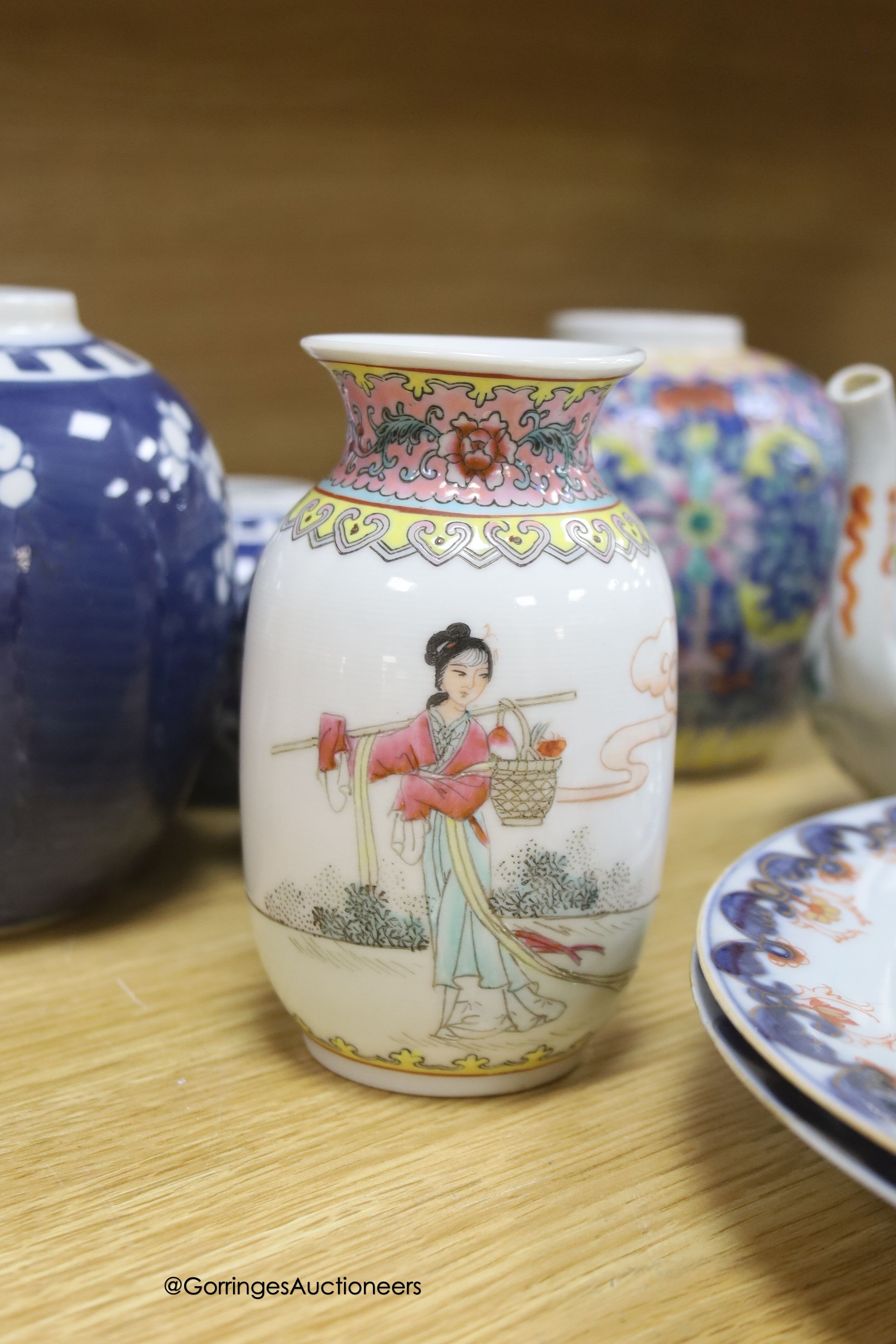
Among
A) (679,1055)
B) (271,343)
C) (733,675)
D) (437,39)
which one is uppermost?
(437,39)

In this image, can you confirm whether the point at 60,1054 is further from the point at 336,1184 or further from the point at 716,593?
the point at 716,593

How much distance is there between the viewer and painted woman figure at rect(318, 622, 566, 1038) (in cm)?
53

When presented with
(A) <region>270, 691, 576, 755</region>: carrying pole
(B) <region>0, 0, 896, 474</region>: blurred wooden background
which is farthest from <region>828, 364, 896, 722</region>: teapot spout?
(B) <region>0, 0, 896, 474</region>: blurred wooden background

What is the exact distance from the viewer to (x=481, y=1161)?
1.83 ft

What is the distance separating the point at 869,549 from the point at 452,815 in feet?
1.35

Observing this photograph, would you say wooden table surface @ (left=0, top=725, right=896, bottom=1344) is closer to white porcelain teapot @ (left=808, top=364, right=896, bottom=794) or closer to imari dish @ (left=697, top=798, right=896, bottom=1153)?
imari dish @ (left=697, top=798, right=896, bottom=1153)

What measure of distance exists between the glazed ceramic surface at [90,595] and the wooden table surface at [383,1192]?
9 cm

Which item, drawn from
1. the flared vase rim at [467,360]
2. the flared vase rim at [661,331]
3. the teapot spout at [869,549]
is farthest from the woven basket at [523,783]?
the flared vase rim at [661,331]

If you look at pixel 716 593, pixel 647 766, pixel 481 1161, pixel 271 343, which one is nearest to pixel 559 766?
pixel 647 766

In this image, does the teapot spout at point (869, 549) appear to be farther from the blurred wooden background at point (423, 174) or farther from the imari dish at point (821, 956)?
the blurred wooden background at point (423, 174)

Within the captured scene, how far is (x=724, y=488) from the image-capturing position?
36.4 inches

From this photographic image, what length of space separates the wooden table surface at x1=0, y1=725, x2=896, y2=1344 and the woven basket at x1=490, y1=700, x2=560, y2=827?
15 cm

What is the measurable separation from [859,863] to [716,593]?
1.00ft

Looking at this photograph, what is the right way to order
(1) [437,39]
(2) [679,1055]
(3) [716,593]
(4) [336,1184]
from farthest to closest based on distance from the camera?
(1) [437,39] → (3) [716,593] → (2) [679,1055] → (4) [336,1184]
